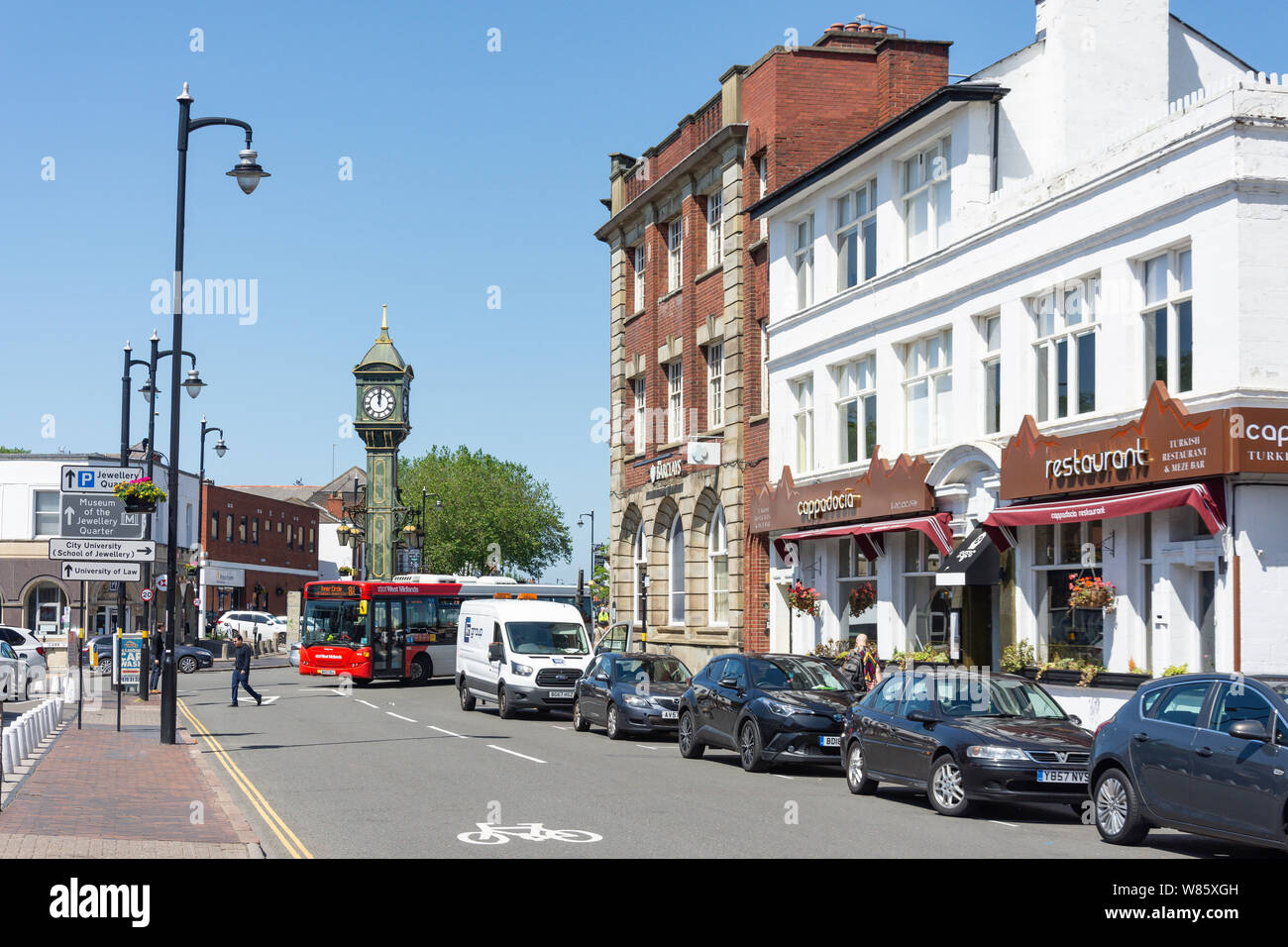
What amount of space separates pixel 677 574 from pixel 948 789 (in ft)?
82.3

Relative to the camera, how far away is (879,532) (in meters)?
27.7

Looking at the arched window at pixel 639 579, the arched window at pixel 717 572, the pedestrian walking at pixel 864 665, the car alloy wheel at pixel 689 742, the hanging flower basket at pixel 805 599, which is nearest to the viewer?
the car alloy wheel at pixel 689 742

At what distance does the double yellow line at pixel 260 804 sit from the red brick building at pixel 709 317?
1497 cm

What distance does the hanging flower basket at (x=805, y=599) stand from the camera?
31020 millimetres

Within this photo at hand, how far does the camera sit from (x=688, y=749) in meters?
21.3

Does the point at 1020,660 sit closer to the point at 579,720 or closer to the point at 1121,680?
the point at 1121,680

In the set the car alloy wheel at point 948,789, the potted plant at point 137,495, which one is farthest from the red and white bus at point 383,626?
the car alloy wheel at point 948,789

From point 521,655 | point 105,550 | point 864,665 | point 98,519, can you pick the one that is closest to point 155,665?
point 521,655

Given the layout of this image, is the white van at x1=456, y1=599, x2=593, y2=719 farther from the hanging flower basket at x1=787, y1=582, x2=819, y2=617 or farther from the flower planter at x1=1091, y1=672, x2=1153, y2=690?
the flower planter at x1=1091, y1=672, x2=1153, y2=690

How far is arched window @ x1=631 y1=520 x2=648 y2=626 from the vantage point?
42.0 metres

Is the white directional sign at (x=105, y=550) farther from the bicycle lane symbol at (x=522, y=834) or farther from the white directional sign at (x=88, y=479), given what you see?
the bicycle lane symbol at (x=522, y=834)

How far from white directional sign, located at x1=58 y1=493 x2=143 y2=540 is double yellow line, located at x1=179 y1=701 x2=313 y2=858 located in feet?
11.5
